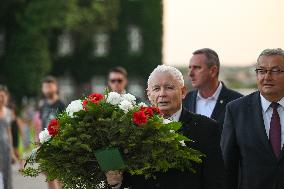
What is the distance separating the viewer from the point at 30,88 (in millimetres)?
58500

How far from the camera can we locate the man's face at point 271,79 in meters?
6.75

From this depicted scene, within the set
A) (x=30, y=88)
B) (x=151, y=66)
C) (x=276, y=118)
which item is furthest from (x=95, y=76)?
(x=276, y=118)

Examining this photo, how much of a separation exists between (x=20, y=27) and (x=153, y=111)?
5290 centimetres

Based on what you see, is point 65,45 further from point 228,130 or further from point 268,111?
point 268,111

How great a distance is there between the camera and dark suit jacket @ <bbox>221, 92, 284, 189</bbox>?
666 centimetres

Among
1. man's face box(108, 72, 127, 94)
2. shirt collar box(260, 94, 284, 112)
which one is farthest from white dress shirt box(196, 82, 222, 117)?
man's face box(108, 72, 127, 94)

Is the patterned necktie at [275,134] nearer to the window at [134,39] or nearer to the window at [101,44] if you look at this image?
the window at [134,39]

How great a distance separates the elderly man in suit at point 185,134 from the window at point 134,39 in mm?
62630

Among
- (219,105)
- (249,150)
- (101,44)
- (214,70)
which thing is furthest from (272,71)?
(101,44)

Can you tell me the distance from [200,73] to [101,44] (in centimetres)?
6055

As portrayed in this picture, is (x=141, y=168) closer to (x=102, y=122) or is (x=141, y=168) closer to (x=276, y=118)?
(x=102, y=122)

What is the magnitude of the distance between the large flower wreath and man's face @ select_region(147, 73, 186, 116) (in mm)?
328

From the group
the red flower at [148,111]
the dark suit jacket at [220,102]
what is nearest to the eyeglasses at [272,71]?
the red flower at [148,111]

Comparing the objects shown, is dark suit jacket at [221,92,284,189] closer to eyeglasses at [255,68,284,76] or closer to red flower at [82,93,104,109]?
eyeglasses at [255,68,284,76]
